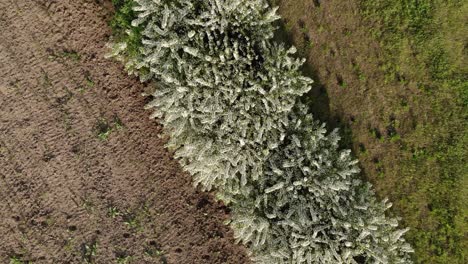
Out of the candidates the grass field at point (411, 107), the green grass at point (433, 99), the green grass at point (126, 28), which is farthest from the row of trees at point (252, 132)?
the green grass at point (433, 99)

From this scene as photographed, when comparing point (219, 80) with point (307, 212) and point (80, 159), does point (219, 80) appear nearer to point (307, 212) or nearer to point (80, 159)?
point (307, 212)

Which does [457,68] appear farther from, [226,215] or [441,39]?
[226,215]

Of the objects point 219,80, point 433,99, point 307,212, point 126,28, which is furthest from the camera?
point 433,99

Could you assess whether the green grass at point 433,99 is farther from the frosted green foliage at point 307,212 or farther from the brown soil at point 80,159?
the brown soil at point 80,159

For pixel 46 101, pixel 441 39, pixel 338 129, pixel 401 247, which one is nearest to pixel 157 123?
pixel 46 101

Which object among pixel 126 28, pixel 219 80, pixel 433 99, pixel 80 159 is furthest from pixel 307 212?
pixel 126 28
